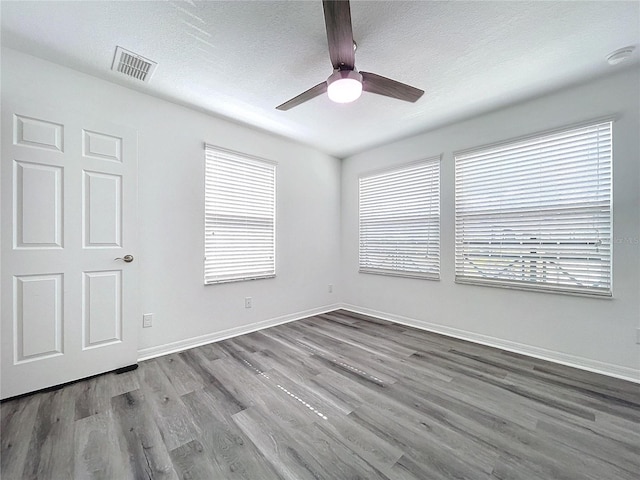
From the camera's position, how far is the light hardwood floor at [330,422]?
1.36m

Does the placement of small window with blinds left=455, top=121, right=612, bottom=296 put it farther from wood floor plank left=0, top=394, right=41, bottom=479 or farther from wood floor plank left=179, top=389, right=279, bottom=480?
wood floor plank left=0, top=394, right=41, bottom=479

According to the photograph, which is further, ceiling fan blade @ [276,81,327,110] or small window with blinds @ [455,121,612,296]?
small window with blinds @ [455,121,612,296]

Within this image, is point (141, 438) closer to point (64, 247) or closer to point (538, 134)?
point (64, 247)

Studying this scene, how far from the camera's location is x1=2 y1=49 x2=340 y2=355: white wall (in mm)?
2277

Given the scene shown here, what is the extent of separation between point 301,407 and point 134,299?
1799 mm

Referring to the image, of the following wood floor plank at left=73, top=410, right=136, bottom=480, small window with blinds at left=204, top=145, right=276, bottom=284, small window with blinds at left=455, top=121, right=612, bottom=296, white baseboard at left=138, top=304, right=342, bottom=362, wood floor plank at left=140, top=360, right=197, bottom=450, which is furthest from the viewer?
small window with blinds at left=204, top=145, right=276, bottom=284

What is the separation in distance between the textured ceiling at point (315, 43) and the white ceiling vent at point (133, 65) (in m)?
0.06

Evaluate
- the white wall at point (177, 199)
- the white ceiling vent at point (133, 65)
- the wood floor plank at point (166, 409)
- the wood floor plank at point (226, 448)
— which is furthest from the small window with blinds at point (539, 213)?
the white ceiling vent at point (133, 65)

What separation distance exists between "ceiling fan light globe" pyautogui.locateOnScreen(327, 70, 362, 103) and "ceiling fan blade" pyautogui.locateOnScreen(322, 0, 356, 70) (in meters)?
0.05

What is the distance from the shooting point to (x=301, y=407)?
1.85m

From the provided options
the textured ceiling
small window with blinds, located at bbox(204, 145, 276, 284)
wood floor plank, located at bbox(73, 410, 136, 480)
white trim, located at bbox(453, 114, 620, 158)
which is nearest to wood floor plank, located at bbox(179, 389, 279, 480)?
wood floor plank, located at bbox(73, 410, 136, 480)

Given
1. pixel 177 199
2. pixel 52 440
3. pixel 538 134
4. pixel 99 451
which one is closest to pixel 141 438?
pixel 99 451

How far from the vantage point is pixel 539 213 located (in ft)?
8.73

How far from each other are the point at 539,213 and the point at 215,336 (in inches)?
147
